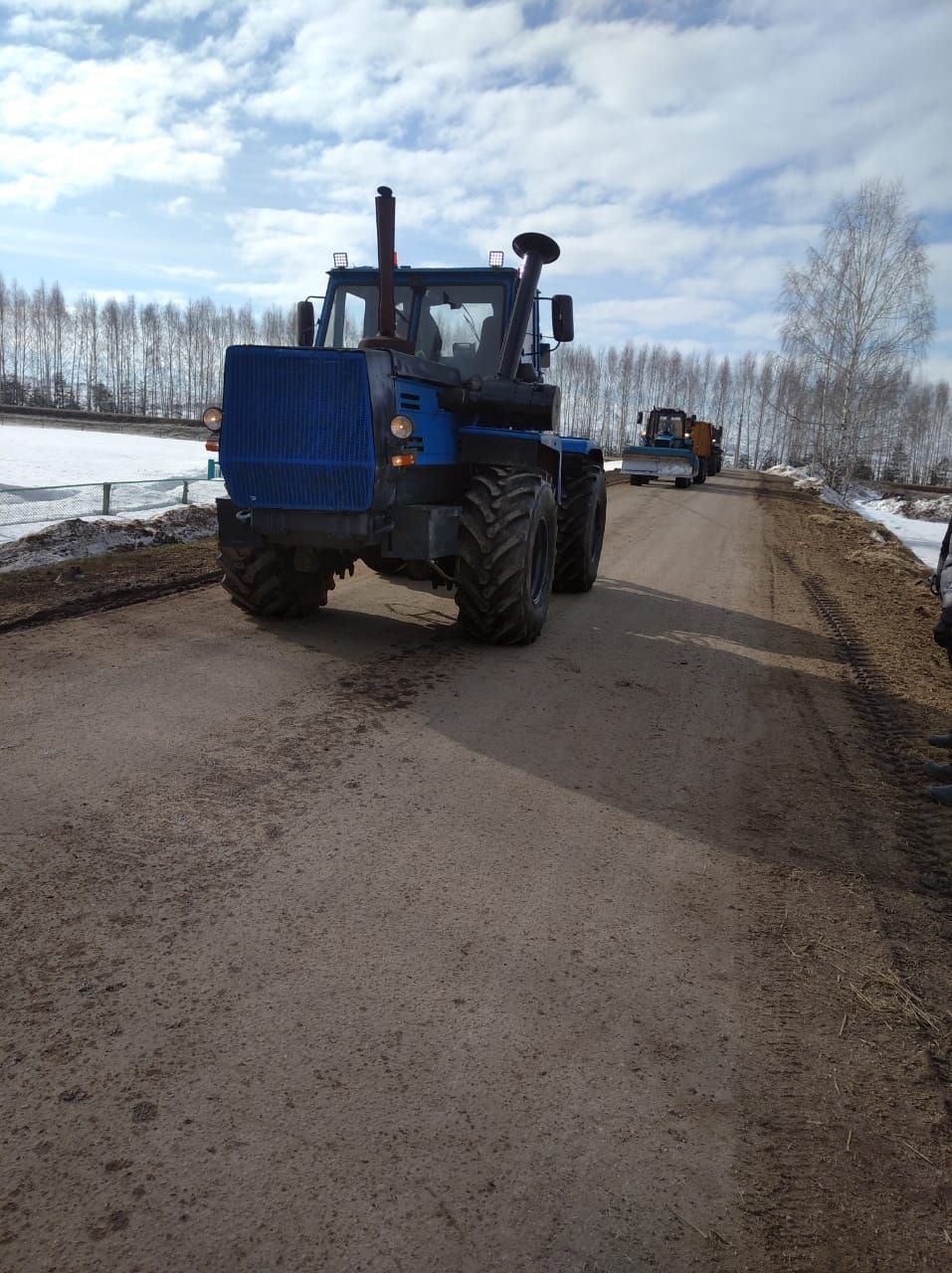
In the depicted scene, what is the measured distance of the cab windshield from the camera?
25.4ft


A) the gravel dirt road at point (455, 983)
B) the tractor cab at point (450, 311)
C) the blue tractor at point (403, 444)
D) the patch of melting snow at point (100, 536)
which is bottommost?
the gravel dirt road at point (455, 983)

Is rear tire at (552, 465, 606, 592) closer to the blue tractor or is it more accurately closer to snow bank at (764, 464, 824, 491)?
the blue tractor

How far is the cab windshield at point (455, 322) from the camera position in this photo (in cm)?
773

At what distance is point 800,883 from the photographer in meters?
3.60

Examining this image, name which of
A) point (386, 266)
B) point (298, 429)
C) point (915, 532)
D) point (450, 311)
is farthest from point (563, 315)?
point (915, 532)

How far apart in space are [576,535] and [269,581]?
3690 mm

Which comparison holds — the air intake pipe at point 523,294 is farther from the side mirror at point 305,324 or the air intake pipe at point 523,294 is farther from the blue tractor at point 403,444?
the side mirror at point 305,324

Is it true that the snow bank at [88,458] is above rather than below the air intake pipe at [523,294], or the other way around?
below

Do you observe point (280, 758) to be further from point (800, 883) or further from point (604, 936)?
point (800, 883)

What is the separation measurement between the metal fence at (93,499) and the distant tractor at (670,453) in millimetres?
16950

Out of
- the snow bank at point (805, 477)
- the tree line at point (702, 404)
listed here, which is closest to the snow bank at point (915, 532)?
the snow bank at point (805, 477)

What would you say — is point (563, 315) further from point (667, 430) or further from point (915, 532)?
point (667, 430)

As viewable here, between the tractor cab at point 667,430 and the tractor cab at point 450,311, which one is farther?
the tractor cab at point 667,430

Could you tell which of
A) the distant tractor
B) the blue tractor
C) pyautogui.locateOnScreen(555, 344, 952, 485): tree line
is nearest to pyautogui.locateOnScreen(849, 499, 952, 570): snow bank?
the distant tractor
